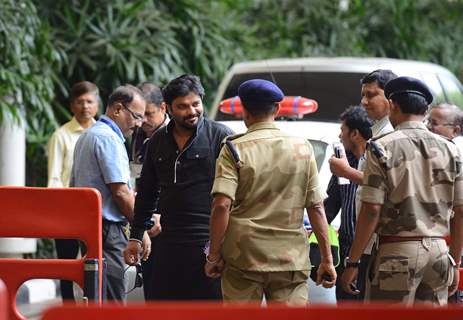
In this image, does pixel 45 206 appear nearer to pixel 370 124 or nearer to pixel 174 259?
pixel 174 259

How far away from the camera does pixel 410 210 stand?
23.2 ft

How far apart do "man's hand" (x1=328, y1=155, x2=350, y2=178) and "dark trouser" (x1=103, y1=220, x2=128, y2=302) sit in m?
1.44

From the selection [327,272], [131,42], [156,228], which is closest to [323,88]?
[156,228]

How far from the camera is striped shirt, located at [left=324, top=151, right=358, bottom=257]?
8.70 meters

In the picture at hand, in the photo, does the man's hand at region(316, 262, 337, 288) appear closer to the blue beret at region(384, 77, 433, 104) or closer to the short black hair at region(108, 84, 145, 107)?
the blue beret at region(384, 77, 433, 104)

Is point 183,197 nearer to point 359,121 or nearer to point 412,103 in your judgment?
point 359,121

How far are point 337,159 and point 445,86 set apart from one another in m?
4.92

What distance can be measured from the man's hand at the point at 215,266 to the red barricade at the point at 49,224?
766 mm

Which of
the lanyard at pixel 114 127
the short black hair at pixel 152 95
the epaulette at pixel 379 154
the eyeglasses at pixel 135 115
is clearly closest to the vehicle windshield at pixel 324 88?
the short black hair at pixel 152 95

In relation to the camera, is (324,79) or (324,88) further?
(324,79)

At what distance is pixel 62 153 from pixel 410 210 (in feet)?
16.1

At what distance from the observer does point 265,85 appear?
728cm

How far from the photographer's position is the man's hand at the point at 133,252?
815 centimetres

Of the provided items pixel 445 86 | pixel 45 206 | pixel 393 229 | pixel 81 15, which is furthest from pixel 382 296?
pixel 81 15
